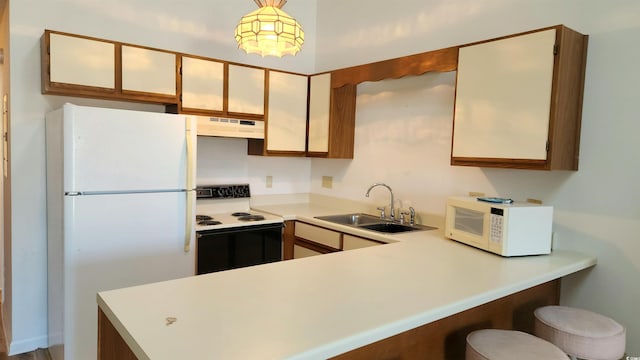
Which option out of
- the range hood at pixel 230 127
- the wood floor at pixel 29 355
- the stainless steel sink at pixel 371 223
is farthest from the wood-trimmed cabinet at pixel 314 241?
the wood floor at pixel 29 355

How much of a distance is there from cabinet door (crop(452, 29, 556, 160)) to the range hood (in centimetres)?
160

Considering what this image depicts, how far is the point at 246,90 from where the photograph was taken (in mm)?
3277

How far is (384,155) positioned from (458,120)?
3.14 feet

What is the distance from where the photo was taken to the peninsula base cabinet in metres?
1.38

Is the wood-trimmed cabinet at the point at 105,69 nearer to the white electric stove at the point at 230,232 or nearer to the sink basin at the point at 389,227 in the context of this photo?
the white electric stove at the point at 230,232

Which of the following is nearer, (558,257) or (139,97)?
(558,257)

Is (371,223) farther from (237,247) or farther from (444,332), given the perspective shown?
(444,332)

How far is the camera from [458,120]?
8.04 ft

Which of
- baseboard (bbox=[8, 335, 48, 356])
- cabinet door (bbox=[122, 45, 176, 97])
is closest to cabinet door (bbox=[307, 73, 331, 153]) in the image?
cabinet door (bbox=[122, 45, 176, 97])

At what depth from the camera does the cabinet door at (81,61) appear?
2.52 metres

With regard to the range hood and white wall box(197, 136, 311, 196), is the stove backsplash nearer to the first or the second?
white wall box(197, 136, 311, 196)

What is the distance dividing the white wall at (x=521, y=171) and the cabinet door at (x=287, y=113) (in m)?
0.45

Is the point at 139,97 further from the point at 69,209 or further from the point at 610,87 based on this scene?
the point at 610,87

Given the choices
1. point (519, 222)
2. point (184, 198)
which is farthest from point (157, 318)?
point (519, 222)
